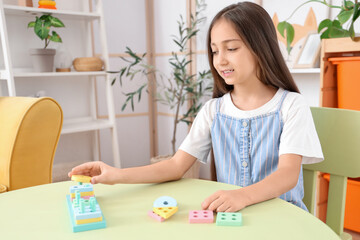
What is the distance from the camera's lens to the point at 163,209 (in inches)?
27.8

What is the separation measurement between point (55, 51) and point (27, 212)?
6.76ft

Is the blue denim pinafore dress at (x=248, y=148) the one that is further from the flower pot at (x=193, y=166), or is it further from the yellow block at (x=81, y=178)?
the flower pot at (x=193, y=166)

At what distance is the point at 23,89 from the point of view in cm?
273

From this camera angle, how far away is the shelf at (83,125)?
105 inches

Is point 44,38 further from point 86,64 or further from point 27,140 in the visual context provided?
point 27,140

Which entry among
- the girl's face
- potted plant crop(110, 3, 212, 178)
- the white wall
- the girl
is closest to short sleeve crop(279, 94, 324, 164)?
the girl

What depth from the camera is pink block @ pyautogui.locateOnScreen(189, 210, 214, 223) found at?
67 cm

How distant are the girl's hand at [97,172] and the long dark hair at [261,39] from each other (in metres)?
0.54

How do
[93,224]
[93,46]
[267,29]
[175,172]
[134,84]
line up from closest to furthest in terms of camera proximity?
[93,224] < [175,172] < [267,29] < [93,46] < [134,84]

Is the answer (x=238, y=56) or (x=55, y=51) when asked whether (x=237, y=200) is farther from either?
(x=55, y=51)

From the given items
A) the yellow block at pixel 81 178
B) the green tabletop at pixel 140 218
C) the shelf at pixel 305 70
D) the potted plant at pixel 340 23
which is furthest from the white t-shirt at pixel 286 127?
the shelf at pixel 305 70

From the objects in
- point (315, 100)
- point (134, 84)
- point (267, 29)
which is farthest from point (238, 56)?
point (134, 84)

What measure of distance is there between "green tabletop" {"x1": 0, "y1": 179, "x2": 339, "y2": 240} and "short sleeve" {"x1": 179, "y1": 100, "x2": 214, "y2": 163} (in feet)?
0.78

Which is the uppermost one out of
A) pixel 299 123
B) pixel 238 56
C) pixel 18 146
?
pixel 238 56
